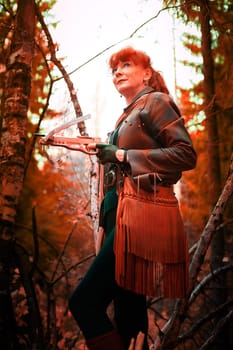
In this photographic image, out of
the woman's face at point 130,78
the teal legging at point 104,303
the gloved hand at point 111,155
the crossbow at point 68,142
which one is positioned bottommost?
the teal legging at point 104,303

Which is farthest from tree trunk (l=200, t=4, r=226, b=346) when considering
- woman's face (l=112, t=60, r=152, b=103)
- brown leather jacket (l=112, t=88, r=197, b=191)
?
brown leather jacket (l=112, t=88, r=197, b=191)

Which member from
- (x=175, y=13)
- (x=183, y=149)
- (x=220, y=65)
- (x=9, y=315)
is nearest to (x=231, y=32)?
(x=175, y=13)

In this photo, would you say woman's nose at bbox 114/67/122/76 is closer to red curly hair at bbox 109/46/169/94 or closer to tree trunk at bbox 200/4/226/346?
red curly hair at bbox 109/46/169/94

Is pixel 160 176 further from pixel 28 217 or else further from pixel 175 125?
pixel 28 217

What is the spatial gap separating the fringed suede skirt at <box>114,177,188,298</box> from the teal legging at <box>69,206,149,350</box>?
9 centimetres

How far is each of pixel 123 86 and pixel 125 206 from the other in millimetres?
703

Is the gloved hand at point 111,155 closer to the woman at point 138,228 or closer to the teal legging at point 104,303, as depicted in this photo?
the woman at point 138,228

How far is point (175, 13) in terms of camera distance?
329 cm

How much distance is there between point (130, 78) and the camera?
2.19 meters

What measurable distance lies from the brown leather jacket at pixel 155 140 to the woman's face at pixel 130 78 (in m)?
0.09

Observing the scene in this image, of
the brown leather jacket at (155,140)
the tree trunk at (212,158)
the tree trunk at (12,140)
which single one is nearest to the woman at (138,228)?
the brown leather jacket at (155,140)

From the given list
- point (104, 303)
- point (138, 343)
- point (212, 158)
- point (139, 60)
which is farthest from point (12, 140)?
point (212, 158)

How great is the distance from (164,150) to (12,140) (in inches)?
45.9

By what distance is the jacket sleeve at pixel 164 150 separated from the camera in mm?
1888
